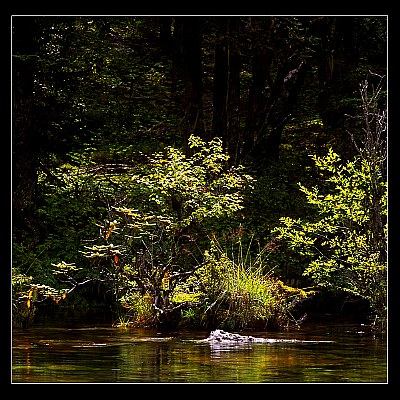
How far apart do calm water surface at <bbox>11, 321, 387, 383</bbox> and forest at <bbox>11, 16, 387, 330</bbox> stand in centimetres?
71

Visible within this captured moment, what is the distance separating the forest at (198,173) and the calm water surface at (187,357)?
2.34 feet

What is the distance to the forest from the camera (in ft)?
36.5

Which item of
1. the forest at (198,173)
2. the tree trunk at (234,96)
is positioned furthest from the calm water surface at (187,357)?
the tree trunk at (234,96)

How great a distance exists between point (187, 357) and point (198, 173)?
439cm

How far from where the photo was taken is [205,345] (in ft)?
30.8

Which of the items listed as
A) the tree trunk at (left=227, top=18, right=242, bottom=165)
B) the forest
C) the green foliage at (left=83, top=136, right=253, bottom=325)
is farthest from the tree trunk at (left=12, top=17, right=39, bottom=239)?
the tree trunk at (left=227, top=18, right=242, bottom=165)

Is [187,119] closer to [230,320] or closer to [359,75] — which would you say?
[359,75]

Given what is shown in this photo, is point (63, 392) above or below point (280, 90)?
below

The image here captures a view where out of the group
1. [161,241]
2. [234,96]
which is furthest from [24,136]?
[234,96]

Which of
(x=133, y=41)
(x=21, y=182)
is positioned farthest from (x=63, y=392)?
(x=133, y=41)

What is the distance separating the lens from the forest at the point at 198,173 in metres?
11.1

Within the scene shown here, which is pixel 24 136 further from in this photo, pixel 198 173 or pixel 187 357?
pixel 187 357

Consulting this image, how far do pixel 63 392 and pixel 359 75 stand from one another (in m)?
11.5

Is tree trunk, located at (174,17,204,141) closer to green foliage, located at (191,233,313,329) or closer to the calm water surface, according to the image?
green foliage, located at (191,233,313,329)
